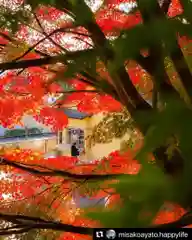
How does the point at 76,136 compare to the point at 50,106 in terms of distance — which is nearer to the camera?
the point at 50,106

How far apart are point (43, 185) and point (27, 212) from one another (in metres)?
0.24

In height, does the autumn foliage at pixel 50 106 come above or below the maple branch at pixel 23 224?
above

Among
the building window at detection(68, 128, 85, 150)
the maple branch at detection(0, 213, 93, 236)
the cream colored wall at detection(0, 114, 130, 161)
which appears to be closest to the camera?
the maple branch at detection(0, 213, 93, 236)

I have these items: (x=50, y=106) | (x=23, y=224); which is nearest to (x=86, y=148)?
(x=50, y=106)

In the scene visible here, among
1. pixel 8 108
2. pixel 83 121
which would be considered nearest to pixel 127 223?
pixel 8 108

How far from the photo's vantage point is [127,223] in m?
0.28

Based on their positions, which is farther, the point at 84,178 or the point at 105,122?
the point at 105,122

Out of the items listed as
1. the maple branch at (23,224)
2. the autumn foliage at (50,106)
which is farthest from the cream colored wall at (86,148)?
the maple branch at (23,224)

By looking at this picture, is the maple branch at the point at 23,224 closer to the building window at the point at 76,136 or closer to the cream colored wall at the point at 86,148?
the cream colored wall at the point at 86,148

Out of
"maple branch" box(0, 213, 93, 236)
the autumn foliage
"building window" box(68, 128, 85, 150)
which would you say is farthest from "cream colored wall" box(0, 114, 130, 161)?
"maple branch" box(0, 213, 93, 236)

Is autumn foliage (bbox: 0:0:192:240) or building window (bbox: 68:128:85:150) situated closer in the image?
autumn foliage (bbox: 0:0:192:240)

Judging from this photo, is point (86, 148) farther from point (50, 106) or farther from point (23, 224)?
point (23, 224)

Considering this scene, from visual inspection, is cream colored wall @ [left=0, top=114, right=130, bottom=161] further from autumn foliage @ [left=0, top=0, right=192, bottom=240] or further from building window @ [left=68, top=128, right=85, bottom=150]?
autumn foliage @ [left=0, top=0, right=192, bottom=240]

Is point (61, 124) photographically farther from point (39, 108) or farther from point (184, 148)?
point (184, 148)
